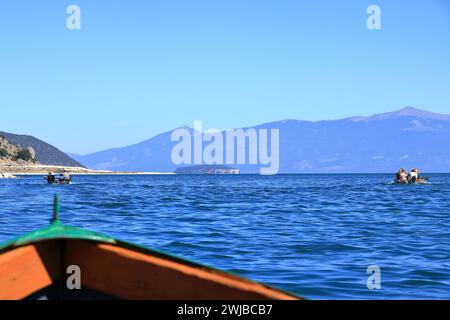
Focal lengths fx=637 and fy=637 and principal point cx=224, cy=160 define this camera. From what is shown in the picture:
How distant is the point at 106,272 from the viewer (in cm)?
557

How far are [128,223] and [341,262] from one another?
495 inches

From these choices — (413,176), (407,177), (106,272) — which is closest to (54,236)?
(106,272)

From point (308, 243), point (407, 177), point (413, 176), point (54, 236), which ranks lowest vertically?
point (308, 243)

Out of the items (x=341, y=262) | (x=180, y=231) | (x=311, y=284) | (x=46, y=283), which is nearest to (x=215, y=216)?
(x=180, y=231)

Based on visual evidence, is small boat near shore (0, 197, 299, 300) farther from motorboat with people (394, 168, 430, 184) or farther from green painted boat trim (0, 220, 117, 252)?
motorboat with people (394, 168, 430, 184)

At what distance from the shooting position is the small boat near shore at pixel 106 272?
5273 mm

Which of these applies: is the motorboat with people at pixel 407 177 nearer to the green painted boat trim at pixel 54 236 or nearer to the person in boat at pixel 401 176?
the person in boat at pixel 401 176

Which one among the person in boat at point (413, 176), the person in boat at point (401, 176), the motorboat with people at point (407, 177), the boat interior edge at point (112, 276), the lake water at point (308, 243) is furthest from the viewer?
the person in boat at point (401, 176)

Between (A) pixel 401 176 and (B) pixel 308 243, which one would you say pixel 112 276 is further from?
(A) pixel 401 176

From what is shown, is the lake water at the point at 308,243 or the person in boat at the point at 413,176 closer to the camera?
the lake water at the point at 308,243

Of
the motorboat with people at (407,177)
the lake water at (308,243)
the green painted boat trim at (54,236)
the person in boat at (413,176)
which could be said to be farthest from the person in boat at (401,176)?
the green painted boat trim at (54,236)

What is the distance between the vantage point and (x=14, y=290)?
17.8 feet

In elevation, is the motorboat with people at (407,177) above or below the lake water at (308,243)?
above

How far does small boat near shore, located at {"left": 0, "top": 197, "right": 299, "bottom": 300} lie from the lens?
208 inches
